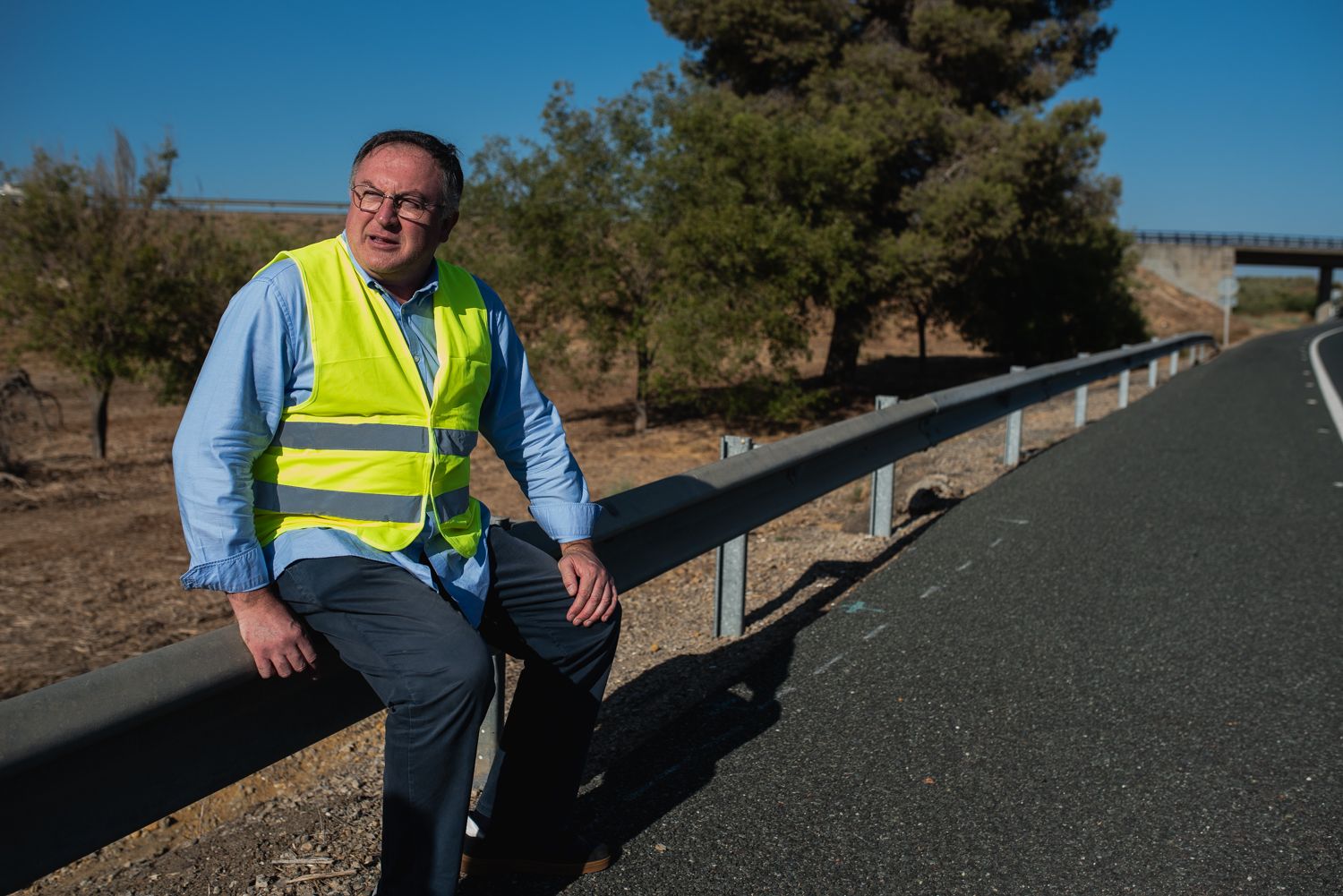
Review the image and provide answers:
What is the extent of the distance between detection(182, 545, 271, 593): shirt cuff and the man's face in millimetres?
731

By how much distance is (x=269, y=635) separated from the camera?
7.48ft

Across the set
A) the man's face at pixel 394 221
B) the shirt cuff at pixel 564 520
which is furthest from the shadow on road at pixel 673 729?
the man's face at pixel 394 221

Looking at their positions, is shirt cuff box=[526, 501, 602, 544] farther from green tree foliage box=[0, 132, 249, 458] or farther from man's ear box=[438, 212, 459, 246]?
green tree foliage box=[0, 132, 249, 458]

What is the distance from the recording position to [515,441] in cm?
297

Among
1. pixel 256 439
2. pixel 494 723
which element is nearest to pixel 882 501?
pixel 494 723

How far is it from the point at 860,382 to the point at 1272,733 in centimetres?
2480

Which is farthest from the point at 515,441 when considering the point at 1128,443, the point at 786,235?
the point at 786,235

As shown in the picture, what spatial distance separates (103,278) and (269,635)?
44.2 ft

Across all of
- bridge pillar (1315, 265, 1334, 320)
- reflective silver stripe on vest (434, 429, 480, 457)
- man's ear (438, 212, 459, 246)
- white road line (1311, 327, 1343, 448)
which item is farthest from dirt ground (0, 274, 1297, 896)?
bridge pillar (1315, 265, 1334, 320)

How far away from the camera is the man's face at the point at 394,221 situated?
8.41ft

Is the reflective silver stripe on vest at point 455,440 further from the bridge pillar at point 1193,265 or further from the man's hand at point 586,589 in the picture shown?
the bridge pillar at point 1193,265

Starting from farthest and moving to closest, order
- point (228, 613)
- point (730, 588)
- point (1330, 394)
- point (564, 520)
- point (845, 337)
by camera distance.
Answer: point (845, 337) < point (1330, 394) < point (228, 613) < point (730, 588) < point (564, 520)

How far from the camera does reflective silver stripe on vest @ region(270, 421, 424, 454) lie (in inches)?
95.3

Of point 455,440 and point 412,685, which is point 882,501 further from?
point 412,685
